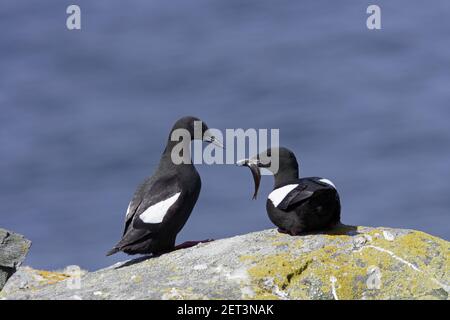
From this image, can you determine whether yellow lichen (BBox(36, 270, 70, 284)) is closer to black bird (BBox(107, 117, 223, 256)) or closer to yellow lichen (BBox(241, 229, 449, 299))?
black bird (BBox(107, 117, 223, 256))

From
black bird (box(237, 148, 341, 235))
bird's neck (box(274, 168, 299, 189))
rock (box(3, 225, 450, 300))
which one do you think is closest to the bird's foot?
rock (box(3, 225, 450, 300))

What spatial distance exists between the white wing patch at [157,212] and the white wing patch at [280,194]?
117cm

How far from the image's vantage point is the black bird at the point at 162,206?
12758 mm

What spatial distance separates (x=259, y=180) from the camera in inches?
528

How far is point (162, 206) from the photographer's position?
12906mm

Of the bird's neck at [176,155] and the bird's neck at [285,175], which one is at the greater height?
the bird's neck at [176,155]

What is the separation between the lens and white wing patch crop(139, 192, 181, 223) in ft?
42.1

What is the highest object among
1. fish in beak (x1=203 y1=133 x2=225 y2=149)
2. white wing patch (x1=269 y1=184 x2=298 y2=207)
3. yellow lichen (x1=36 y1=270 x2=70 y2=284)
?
fish in beak (x1=203 y1=133 x2=225 y2=149)

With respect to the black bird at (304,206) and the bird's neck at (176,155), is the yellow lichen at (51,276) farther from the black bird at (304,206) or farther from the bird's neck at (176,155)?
the black bird at (304,206)

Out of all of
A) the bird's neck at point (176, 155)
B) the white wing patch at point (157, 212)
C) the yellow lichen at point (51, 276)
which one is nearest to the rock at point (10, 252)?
the yellow lichen at point (51, 276)

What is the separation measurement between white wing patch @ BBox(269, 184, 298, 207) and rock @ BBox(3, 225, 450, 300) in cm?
48

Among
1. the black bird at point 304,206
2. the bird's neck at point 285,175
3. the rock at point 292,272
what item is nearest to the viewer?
the rock at point 292,272

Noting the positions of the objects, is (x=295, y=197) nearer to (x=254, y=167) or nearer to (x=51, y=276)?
(x=254, y=167)
